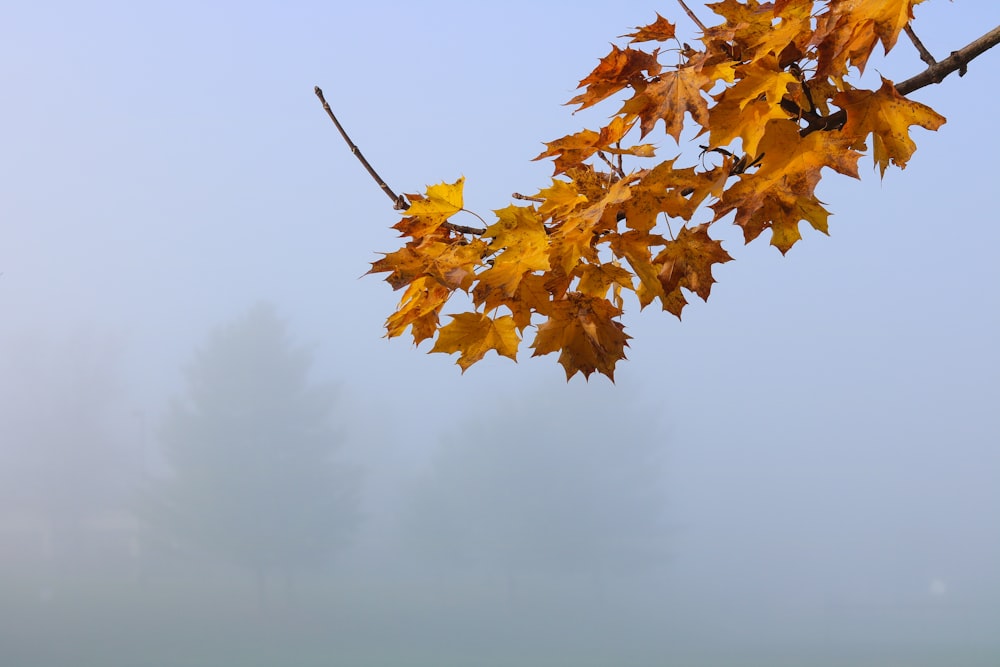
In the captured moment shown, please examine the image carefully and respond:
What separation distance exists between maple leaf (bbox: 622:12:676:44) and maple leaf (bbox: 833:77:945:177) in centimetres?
34

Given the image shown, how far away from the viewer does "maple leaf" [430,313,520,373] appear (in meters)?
1.91

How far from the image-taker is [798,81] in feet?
5.80

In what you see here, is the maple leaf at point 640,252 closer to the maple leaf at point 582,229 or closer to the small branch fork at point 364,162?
the maple leaf at point 582,229

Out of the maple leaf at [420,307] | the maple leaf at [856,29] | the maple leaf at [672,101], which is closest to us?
the maple leaf at [856,29]

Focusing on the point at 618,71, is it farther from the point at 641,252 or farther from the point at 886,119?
the point at 886,119

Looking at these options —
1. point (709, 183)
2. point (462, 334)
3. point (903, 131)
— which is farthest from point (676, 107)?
point (462, 334)

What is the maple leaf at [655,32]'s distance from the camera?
186 centimetres

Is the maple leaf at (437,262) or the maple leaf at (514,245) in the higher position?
the maple leaf at (437,262)

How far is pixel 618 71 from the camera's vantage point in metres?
1.82

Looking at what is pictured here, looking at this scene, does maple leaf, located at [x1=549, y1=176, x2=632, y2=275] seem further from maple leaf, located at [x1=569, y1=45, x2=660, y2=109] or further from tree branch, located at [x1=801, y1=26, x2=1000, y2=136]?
tree branch, located at [x1=801, y1=26, x2=1000, y2=136]

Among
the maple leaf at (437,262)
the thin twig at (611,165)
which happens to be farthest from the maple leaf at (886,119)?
the maple leaf at (437,262)

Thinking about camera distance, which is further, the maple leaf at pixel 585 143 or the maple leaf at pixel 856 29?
the maple leaf at pixel 585 143

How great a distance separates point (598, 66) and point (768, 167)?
36cm

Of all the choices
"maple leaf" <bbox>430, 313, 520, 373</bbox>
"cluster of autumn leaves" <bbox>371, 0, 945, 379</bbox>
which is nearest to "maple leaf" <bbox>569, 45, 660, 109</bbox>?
"cluster of autumn leaves" <bbox>371, 0, 945, 379</bbox>
